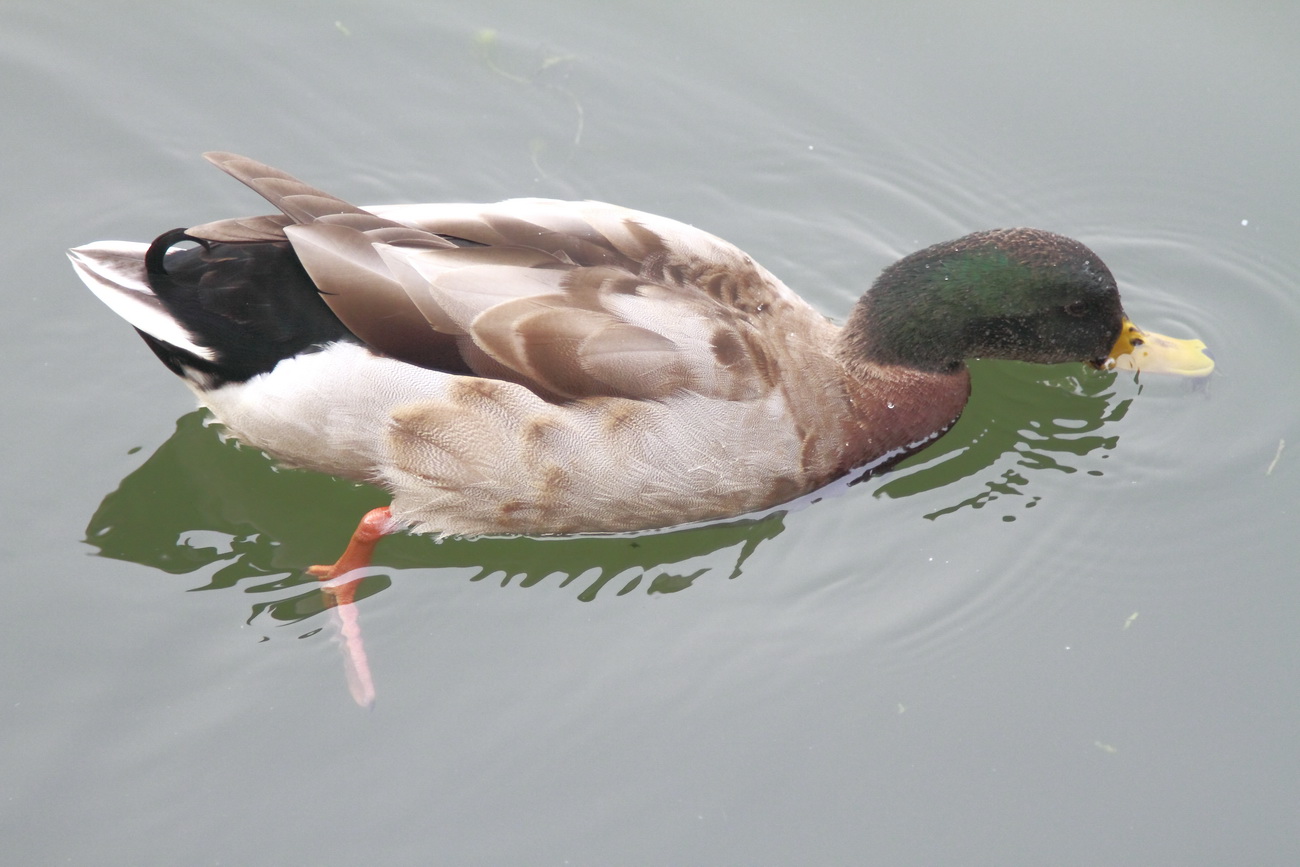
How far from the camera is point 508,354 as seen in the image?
443 cm

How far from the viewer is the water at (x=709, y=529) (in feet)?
14.1

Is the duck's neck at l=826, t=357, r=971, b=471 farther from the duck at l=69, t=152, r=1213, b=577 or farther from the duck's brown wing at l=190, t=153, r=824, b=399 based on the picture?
the duck's brown wing at l=190, t=153, r=824, b=399

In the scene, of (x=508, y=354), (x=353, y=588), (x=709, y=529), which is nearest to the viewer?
(x=508, y=354)

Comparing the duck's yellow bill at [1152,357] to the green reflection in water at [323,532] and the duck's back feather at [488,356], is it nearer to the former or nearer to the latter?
the green reflection in water at [323,532]

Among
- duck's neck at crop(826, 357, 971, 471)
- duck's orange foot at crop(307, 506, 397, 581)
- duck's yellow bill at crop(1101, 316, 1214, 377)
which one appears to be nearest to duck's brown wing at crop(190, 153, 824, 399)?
duck's neck at crop(826, 357, 971, 471)

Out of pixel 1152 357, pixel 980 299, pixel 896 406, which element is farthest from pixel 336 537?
pixel 1152 357

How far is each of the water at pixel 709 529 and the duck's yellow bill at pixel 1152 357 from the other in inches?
8.7

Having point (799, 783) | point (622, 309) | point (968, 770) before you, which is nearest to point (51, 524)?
point (622, 309)

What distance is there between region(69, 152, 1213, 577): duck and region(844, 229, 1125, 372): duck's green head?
2 centimetres

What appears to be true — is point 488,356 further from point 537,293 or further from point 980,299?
point 980,299

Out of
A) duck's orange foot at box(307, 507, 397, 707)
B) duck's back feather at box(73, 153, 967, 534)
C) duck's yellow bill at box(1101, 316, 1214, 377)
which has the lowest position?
duck's orange foot at box(307, 507, 397, 707)

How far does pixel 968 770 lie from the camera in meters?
4.42

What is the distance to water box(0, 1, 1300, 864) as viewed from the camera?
4.29 metres

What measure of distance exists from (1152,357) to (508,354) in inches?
105
